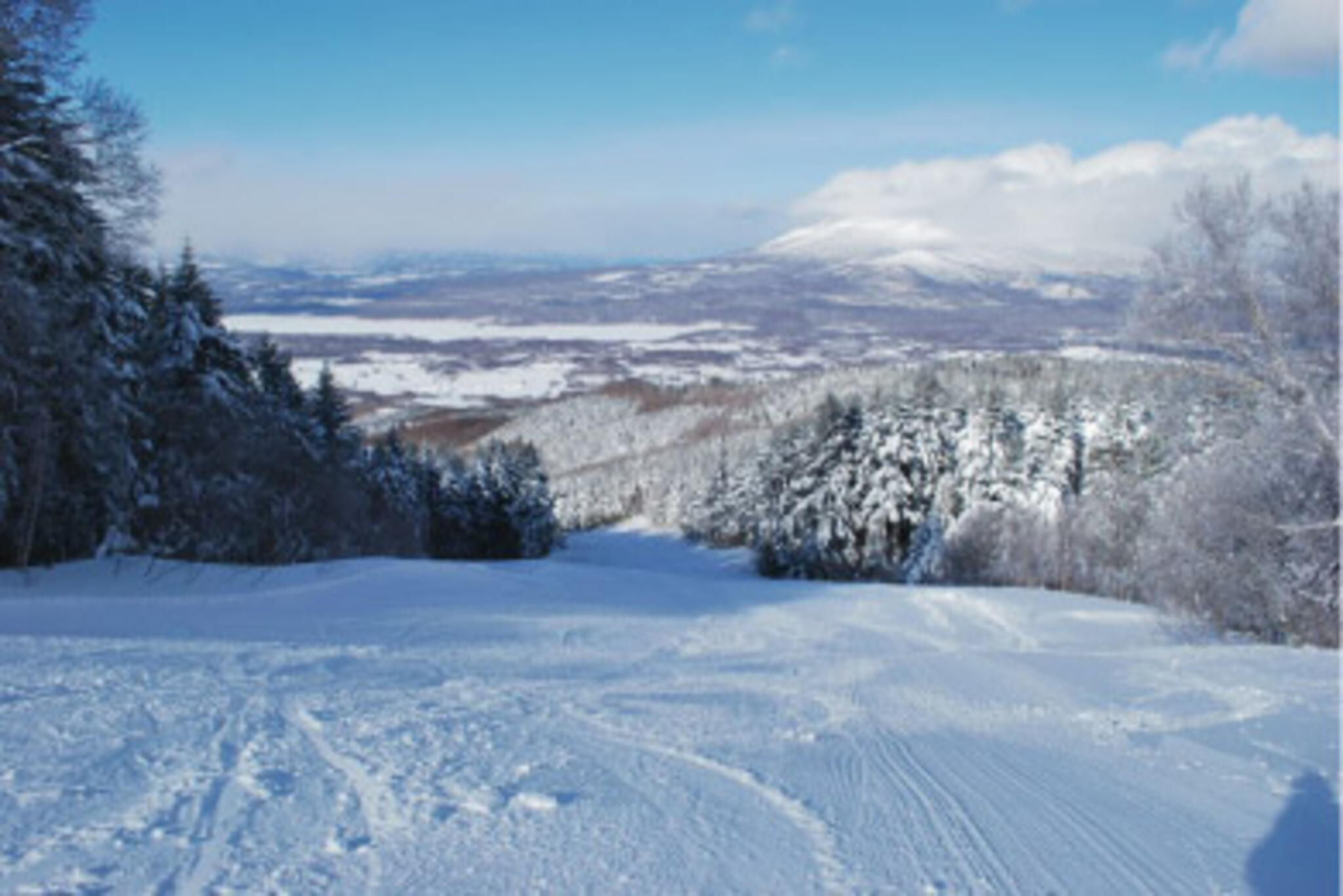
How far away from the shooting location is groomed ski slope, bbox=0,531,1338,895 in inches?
134

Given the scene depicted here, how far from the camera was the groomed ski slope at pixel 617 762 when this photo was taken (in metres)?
3.40

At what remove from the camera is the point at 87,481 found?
13016 millimetres

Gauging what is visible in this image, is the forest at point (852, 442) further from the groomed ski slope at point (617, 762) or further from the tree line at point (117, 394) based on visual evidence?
the groomed ski slope at point (617, 762)

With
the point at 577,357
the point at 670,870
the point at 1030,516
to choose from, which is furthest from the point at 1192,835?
the point at 577,357

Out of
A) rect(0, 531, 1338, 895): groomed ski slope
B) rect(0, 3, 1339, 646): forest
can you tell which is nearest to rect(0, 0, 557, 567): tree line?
rect(0, 3, 1339, 646): forest

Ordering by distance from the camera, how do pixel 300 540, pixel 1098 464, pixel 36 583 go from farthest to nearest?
pixel 1098 464, pixel 300 540, pixel 36 583

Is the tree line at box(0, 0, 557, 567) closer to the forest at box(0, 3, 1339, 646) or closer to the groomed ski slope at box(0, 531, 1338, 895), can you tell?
the forest at box(0, 3, 1339, 646)

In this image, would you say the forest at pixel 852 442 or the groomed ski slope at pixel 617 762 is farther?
the forest at pixel 852 442

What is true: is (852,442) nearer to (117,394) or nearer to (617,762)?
(117,394)

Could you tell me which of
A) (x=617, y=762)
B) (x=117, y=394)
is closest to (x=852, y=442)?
(x=117, y=394)

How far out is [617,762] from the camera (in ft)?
15.3

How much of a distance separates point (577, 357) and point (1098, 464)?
544 ft

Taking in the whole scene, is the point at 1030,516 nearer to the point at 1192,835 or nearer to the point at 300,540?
the point at 300,540

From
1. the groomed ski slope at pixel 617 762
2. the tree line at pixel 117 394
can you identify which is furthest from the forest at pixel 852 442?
the groomed ski slope at pixel 617 762
